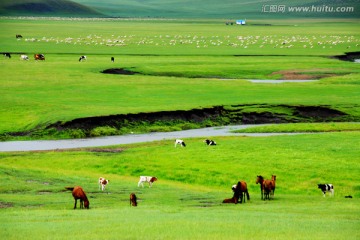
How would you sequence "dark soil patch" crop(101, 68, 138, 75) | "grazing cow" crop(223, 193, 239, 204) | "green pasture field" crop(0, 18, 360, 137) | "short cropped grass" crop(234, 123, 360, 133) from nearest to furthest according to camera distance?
"grazing cow" crop(223, 193, 239, 204), "short cropped grass" crop(234, 123, 360, 133), "green pasture field" crop(0, 18, 360, 137), "dark soil patch" crop(101, 68, 138, 75)

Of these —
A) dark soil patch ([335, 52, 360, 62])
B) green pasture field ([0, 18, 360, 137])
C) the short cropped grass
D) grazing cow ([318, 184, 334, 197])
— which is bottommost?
grazing cow ([318, 184, 334, 197])

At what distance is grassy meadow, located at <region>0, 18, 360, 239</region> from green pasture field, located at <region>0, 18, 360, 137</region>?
0.50 feet

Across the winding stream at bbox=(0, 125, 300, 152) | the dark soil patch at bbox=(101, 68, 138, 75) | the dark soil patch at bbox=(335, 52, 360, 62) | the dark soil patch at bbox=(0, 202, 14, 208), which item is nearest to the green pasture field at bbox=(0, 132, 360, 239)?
the dark soil patch at bbox=(0, 202, 14, 208)

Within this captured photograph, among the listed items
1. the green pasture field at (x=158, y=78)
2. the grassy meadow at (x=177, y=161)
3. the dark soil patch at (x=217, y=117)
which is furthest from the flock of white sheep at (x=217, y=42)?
the dark soil patch at (x=217, y=117)

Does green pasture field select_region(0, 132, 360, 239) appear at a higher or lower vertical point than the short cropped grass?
lower

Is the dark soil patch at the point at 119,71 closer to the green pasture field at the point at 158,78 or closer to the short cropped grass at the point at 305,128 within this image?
the green pasture field at the point at 158,78

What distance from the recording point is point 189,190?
31875 mm

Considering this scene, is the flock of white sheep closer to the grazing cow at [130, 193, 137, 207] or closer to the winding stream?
the winding stream

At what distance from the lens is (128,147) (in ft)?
145

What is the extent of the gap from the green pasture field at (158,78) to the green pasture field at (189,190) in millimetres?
11379

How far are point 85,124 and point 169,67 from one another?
1410 inches

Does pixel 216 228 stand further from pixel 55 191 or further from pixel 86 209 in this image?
pixel 55 191

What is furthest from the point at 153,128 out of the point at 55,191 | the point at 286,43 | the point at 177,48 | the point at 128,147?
the point at 286,43

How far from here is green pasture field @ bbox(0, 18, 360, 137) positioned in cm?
5681
